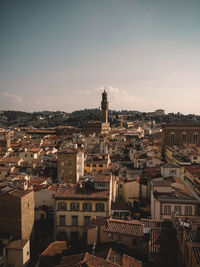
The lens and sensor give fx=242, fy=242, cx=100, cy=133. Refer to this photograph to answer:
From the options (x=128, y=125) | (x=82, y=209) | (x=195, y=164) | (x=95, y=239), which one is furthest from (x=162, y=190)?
(x=128, y=125)

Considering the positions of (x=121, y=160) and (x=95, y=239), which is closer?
(x=95, y=239)

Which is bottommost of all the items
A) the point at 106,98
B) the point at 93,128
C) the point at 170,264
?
the point at 170,264

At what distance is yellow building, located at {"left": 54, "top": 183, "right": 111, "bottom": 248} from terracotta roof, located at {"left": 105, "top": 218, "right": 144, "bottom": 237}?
5426 mm

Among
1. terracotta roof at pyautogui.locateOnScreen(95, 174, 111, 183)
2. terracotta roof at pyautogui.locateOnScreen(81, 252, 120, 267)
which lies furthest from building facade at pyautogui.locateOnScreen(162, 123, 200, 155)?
terracotta roof at pyautogui.locateOnScreen(81, 252, 120, 267)

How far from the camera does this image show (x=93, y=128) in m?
101

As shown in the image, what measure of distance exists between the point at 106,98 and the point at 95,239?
94030mm

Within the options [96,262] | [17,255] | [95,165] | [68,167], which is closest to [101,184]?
[17,255]

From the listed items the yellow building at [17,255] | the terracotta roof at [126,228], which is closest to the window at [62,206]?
the yellow building at [17,255]

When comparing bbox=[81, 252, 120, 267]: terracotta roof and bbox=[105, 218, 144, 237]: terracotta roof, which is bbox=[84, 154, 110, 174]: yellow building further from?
bbox=[81, 252, 120, 267]: terracotta roof

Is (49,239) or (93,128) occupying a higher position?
(93,128)

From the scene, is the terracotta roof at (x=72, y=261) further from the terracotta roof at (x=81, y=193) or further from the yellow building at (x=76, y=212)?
the terracotta roof at (x=81, y=193)

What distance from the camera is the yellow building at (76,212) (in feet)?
64.7

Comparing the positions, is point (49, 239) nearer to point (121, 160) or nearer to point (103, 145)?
point (121, 160)

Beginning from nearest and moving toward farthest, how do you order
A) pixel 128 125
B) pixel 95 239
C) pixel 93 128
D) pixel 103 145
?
pixel 95 239 → pixel 103 145 → pixel 93 128 → pixel 128 125
